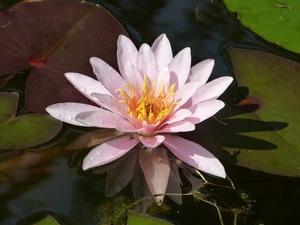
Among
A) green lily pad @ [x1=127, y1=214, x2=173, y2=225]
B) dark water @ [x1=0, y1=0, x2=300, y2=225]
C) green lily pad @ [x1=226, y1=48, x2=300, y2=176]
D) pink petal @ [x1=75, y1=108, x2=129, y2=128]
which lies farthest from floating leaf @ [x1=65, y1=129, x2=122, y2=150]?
green lily pad @ [x1=226, y1=48, x2=300, y2=176]

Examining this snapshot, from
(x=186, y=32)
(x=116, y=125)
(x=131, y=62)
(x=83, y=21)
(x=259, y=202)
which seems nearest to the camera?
(x=116, y=125)

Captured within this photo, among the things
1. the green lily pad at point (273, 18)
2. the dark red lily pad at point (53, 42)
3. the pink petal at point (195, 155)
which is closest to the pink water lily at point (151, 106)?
the pink petal at point (195, 155)

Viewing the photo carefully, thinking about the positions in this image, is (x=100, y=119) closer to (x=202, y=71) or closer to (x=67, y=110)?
(x=67, y=110)

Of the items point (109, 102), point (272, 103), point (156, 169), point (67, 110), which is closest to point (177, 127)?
point (156, 169)

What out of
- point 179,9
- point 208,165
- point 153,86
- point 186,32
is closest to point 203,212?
point 208,165

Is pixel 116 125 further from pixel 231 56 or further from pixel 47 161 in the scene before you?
pixel 231 56

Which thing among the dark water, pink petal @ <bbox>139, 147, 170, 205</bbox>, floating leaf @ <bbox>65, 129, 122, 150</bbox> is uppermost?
floating leaf @ <bbox>65, 129, 122, 150</bbox>

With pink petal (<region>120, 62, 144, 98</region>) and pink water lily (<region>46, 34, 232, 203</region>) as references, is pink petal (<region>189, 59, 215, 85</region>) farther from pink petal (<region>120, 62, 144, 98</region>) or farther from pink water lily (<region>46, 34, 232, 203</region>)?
pink petal (<region>120, 62, 144, 98</region>)
